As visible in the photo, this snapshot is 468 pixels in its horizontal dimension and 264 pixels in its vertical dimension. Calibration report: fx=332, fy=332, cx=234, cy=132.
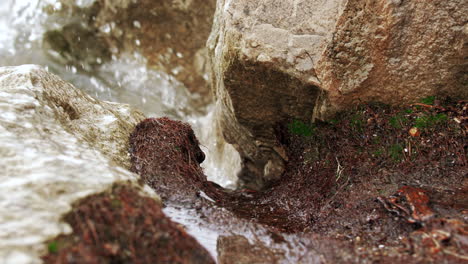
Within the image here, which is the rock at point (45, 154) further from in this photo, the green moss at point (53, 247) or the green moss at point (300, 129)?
the green moss at point (300, 129)

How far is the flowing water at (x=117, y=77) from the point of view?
388 inches

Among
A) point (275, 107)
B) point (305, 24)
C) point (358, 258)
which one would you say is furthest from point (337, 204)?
point (305, 24)

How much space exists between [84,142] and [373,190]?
2913 mm

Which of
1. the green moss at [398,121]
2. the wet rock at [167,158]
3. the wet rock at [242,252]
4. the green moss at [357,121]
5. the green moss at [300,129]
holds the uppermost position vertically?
the green moss at [398,121]

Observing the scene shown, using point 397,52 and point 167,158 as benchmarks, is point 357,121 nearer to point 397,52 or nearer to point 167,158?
point 397,52

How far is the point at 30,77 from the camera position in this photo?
3.53 meters

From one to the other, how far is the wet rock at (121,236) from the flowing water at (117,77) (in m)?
6.25

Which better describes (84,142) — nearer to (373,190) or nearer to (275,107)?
(275,107)

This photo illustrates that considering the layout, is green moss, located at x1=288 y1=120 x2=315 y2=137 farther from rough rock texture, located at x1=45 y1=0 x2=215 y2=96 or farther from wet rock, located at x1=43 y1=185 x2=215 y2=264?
rough rock texture, located at x1=45 y1=0 x2=215 y2=96

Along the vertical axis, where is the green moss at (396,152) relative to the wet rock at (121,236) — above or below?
above

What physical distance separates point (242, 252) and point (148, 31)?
377 inches

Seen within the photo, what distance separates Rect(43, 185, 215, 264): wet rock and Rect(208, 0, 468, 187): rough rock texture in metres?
2.38

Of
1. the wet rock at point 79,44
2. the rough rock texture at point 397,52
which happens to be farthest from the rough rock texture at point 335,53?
the wet rock at point 79,44

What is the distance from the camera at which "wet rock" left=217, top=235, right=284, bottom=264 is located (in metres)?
2.53
